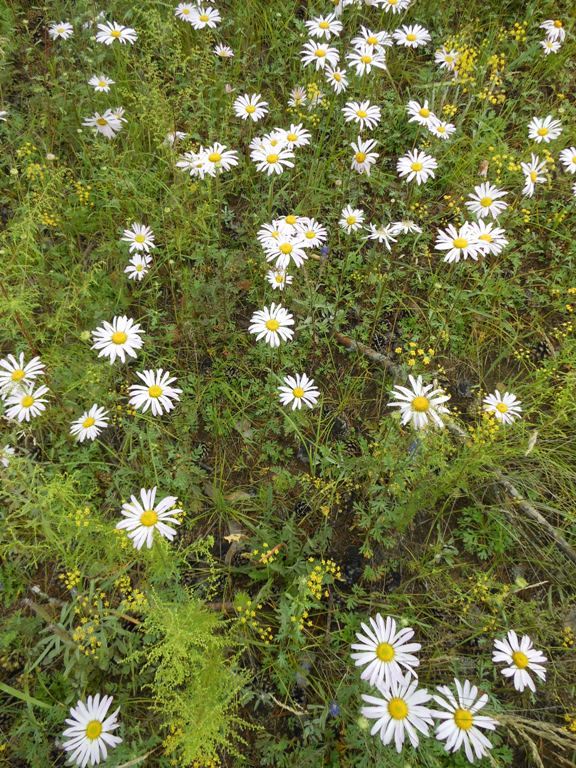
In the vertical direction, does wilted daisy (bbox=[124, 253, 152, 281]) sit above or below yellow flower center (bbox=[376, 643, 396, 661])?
above

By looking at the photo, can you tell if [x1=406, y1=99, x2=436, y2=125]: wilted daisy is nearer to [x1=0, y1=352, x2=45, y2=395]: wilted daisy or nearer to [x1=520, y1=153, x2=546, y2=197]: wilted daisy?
[x1=520, y1=153, x2=546, y2=197]: wilted daisy

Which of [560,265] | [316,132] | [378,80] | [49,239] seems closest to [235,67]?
[316,132]

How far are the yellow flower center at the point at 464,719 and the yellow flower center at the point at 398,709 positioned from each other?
20cm

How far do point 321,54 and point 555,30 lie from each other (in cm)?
164

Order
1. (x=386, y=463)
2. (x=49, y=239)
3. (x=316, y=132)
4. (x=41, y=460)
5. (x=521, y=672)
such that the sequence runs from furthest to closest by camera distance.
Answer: (x=316, y=132)
(x=49, y=239)
(x=41, y=460)
(x=386, y=463)
(x=521, y=672)

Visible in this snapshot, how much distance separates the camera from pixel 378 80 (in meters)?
3.35

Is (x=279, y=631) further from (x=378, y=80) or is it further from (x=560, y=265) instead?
(x=378, y=80)

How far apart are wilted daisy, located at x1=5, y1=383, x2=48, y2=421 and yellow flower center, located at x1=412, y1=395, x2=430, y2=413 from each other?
1.60 m

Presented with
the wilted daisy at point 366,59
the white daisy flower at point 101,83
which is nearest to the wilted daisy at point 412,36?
the wilted daisy at point 366,59

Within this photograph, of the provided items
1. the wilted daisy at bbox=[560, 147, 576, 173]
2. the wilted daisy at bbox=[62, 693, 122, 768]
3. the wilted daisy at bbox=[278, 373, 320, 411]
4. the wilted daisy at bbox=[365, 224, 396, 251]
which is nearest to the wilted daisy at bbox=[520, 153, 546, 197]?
the wilted daisy at bbox=[560, 147, 576, 173]

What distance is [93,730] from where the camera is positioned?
174cm

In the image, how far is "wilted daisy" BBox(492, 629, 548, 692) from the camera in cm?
178

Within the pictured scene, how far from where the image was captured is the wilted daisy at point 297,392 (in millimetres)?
2340

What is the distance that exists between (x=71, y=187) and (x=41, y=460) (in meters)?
1.70
